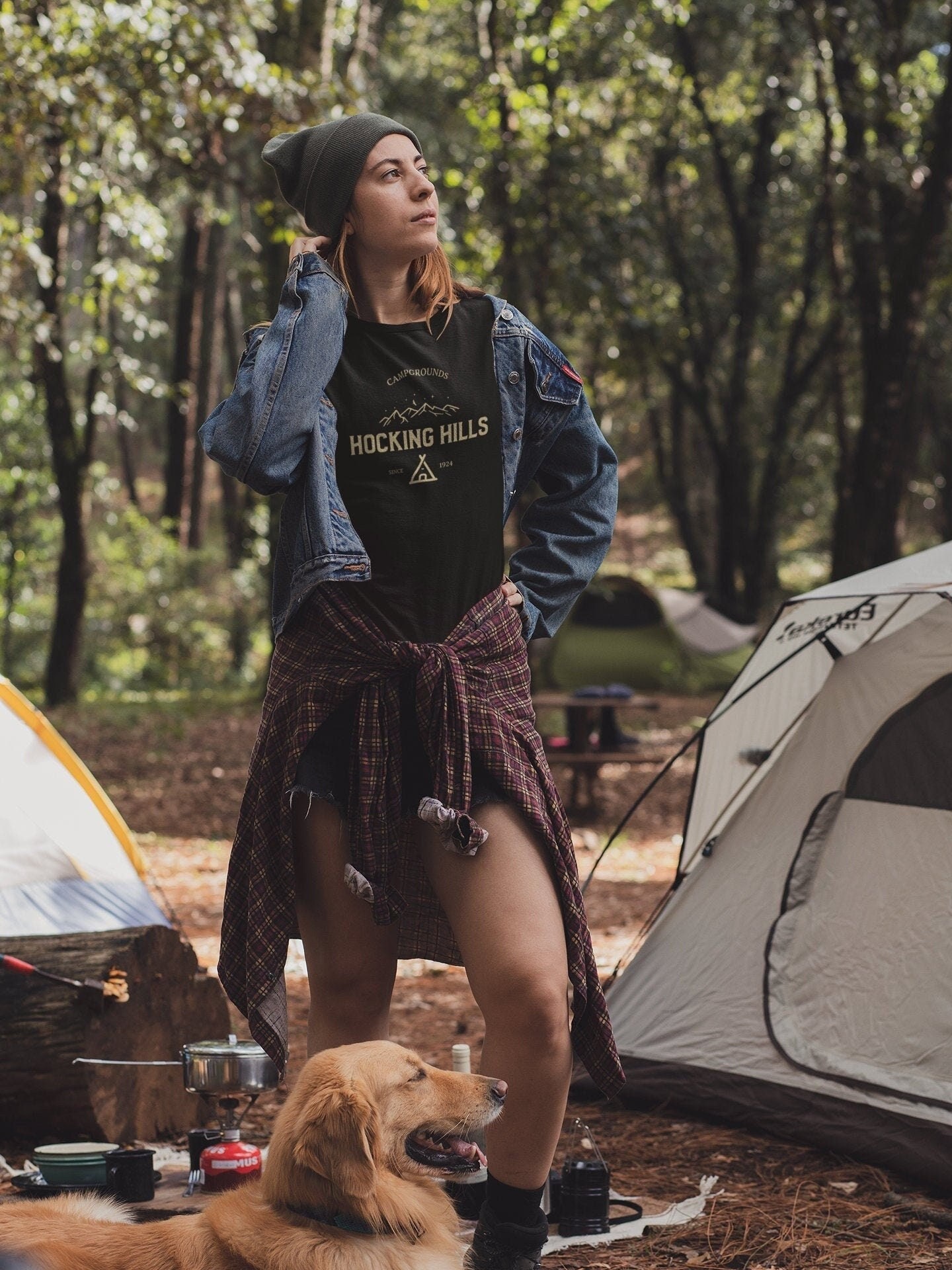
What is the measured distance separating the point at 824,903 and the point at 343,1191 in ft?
8.32

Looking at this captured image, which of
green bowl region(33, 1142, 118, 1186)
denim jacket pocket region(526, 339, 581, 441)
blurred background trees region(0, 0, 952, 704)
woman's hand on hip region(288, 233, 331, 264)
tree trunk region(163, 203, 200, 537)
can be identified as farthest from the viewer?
tree trunk region(163, 203, 200, 537)

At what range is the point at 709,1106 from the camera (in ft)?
14.4

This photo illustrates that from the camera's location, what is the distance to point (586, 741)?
401 inches

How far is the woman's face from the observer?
2.63 m

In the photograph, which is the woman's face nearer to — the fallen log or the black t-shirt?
the black t-shirt

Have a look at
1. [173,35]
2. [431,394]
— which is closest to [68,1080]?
[431,394]

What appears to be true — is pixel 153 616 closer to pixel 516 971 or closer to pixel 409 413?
pixel 409 413

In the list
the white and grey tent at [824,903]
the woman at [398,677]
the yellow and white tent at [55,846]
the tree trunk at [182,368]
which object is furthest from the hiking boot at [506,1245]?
the tree trunk at [182,368]

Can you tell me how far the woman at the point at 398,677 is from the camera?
97.1 inches

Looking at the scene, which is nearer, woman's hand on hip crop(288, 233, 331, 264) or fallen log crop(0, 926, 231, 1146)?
woman's hand on hip crop(288, 233, 331, 264)

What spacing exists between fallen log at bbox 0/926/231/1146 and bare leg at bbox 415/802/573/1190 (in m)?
1.85

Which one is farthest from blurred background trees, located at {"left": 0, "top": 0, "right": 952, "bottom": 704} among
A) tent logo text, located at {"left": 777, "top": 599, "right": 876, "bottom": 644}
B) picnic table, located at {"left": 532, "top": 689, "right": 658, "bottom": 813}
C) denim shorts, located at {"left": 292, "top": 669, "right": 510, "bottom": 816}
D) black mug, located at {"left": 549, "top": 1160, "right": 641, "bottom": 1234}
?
black mug, located at {"left": 549, "top": 1160, "right": 641, "bottom": 1234}

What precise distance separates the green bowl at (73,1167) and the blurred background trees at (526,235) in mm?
5928

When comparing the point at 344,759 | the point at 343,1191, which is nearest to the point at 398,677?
the point at 344,759
